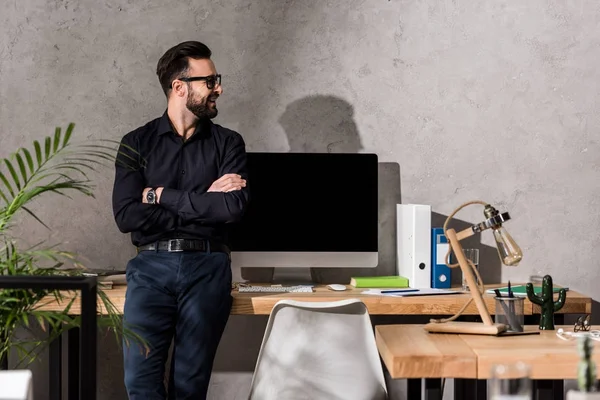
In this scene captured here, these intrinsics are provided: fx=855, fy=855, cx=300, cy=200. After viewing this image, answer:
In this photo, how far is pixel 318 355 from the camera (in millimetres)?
3066

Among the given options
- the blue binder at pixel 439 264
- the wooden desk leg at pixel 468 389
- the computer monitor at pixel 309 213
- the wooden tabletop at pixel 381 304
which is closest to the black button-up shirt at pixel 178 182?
the wooden tabletop at pixel 381 304

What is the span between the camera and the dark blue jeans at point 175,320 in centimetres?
341

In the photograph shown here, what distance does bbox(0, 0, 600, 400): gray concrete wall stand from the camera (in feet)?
13.9

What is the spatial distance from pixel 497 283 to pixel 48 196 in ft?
7.52

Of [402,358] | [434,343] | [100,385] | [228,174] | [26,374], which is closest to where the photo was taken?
[26,374]

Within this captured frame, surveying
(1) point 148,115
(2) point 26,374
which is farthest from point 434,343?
(1) point 148,115

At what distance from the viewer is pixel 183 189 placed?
362cm

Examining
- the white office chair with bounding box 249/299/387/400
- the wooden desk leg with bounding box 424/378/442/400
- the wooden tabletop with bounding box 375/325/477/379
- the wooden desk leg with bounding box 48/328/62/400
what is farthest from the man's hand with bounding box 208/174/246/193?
the wooden desk leg with bounding box 424/378/442/400

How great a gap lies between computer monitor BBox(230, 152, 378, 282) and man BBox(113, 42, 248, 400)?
1.28 feet

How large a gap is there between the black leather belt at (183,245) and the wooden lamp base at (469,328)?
3.59 feet

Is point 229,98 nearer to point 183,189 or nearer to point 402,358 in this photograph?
point 183,189

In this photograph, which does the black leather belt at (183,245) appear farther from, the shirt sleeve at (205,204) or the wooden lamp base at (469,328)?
the wooden lamp base at (469,328)

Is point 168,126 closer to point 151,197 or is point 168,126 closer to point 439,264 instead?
point 151,197

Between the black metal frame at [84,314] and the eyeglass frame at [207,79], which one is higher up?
the eyeglass frame at [207,79]
